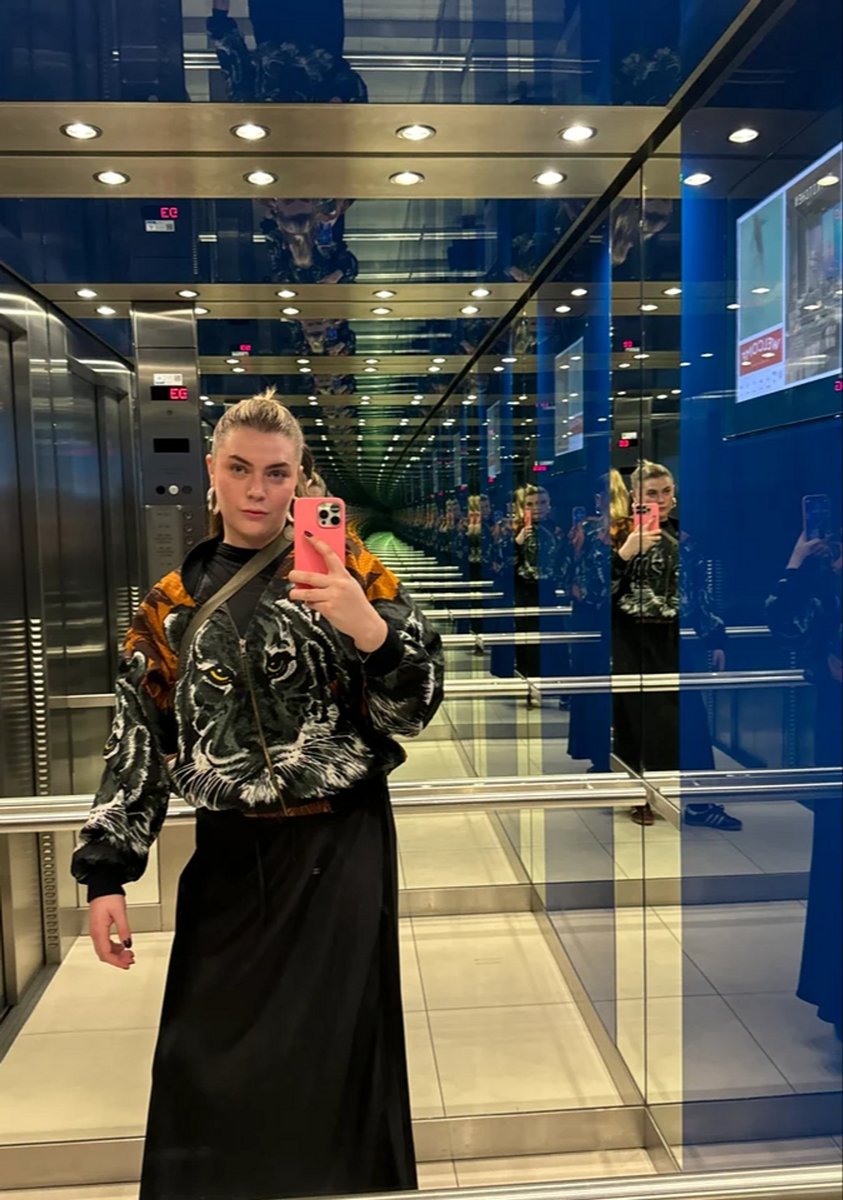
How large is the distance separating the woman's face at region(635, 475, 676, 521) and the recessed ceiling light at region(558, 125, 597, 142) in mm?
893

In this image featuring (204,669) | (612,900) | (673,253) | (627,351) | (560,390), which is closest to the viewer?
(204,669)

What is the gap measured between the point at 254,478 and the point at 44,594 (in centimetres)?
263

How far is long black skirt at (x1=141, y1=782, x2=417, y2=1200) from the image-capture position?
1.59m

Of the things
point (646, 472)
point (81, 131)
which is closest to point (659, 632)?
point (646, 472)

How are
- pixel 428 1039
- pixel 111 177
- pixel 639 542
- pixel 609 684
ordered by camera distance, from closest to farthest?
pixel 111 177 → pixel 639 542 → pixel 428 1039 → pixel 609 684

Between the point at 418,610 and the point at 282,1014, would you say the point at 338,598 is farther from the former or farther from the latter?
the point at 282,1014

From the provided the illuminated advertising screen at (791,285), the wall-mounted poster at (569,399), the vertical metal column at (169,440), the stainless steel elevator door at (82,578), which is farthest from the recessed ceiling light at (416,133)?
the stainless steel elevator door at (82,578)

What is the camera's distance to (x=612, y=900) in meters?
3.32

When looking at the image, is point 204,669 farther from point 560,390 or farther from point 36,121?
point 560,390

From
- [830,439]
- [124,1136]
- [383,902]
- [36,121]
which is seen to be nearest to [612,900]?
[124,1136]

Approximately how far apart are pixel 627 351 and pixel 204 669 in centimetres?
186

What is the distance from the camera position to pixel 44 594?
12.7 feet

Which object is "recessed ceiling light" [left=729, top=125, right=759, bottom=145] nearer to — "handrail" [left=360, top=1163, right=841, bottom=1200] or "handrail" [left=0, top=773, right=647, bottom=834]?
"handrail" [left=0, top=773, right=647, bottom=834]

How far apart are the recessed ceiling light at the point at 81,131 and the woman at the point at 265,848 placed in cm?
133
